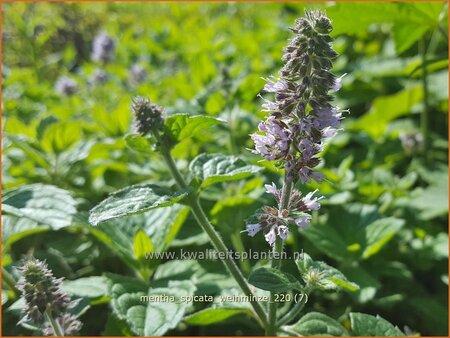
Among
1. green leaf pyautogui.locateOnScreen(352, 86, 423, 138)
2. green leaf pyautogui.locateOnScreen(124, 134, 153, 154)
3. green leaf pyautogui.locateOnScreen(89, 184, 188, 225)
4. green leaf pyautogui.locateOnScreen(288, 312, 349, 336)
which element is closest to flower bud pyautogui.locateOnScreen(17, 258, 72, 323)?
green leaf pyautogui.locateOnScreen(89, 184, 188, 225)

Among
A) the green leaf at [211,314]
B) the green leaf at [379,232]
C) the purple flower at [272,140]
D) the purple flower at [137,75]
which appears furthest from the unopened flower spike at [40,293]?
the purple flower at [137,75]

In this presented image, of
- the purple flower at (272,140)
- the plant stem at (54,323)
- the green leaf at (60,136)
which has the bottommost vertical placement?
the plant stem at (54,323)

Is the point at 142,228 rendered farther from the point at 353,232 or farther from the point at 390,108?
the point at 390,108

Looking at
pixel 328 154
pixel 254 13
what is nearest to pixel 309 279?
pixel 328 154

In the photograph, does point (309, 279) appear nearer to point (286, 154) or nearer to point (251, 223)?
point (251, 223)

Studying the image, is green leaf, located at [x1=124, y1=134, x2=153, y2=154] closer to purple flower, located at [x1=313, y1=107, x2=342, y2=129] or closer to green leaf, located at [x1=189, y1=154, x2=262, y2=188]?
green leaf, located at [x1=189, y1=154, x2=262, y2=188]

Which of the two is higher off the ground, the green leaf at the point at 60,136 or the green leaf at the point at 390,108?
the green leaf at the point at 390,108

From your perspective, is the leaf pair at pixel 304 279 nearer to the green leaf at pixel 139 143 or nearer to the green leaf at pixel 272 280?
the green leaf at pixel 272 280

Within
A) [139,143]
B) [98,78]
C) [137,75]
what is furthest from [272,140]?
[98,78]
